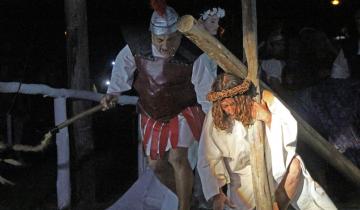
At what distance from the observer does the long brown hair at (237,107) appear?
3.94 m

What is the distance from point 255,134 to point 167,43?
1.39m

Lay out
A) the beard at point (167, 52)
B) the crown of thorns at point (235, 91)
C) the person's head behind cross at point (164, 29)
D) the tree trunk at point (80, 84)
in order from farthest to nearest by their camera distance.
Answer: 1. the tree trunk at point (80, 84)
2. the beard at point (167, 52)
3. the person's head behind cross at point (164, 29)
4. the crown of thorns at point (235, 91)

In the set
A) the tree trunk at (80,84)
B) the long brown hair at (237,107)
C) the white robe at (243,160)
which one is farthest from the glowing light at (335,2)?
the long brown hair at (237,107)

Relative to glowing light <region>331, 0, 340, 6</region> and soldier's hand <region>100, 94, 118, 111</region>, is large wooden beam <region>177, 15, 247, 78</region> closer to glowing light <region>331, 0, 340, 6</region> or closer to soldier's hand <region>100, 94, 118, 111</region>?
soldier's hand <region>100, 94, 118, 111</region>

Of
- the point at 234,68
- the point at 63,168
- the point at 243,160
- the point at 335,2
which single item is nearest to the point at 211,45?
the point at 234,68

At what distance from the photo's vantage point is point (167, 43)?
494 centimetres

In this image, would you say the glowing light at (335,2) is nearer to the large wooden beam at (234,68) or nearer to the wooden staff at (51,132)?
the large wooden beam at (234,68)

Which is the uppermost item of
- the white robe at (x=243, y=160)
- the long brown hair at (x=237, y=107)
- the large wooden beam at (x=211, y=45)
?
the large wooden beam at (x=211, y=45)

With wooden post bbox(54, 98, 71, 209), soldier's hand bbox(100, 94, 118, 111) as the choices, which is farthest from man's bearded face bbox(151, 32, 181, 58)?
wooden post bbox(54, 98, 71, 209)

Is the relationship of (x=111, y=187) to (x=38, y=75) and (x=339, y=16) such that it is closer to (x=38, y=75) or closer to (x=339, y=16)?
(x=38, y=75)

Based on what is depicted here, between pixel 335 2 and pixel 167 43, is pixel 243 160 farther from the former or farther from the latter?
pixel 335 2

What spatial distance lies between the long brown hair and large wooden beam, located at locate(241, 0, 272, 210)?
0.22 ft

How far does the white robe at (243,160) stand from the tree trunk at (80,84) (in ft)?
7.27

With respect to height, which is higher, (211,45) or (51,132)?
(211,45)
